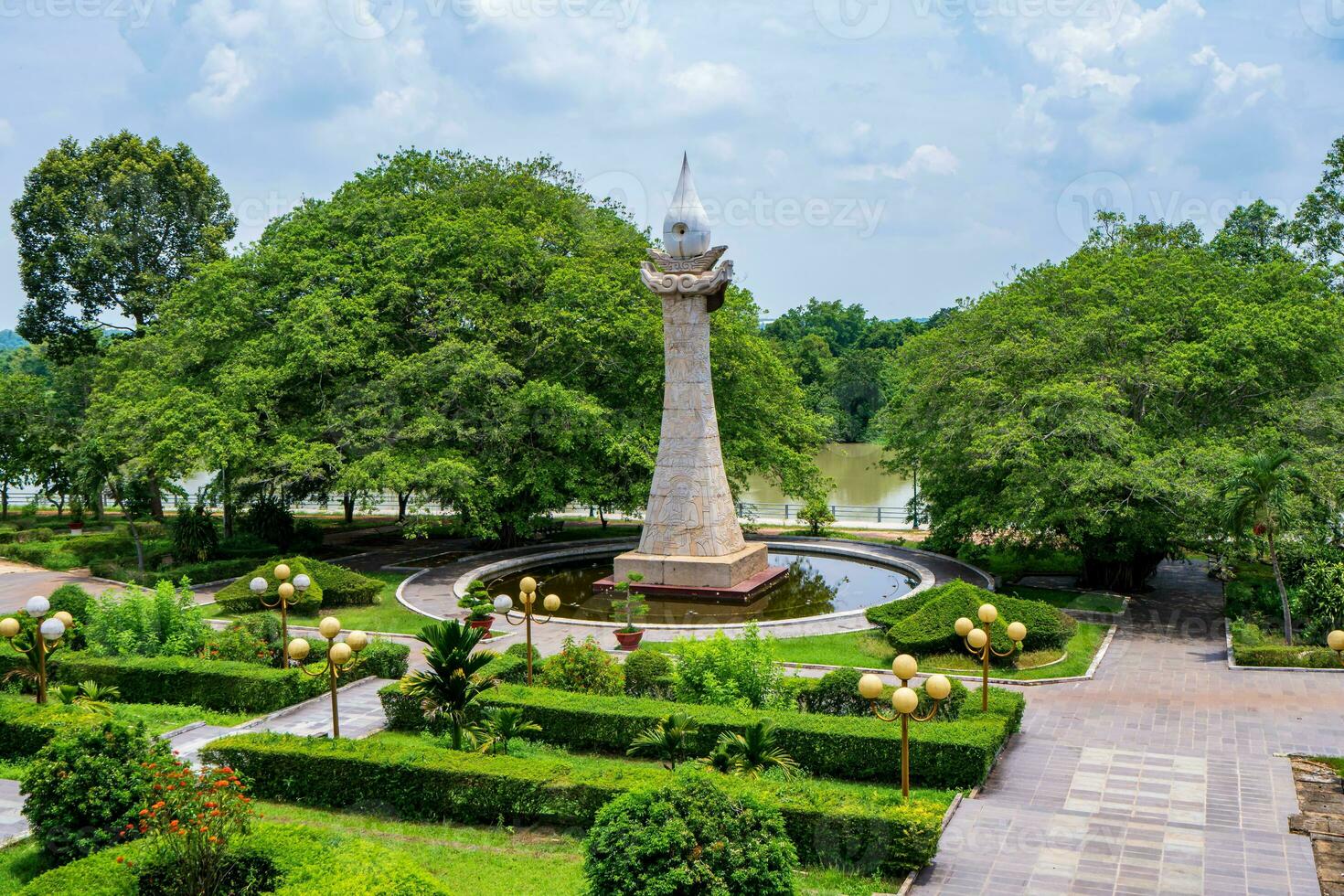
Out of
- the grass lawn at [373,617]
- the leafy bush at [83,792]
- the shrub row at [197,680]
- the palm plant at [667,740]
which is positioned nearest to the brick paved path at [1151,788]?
the palm plant at [667,740]

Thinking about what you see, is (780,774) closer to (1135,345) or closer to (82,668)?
(82,668)

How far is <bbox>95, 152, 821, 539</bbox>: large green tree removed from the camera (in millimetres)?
26188

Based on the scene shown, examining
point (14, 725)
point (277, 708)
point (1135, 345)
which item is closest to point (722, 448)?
point (1135, 345)

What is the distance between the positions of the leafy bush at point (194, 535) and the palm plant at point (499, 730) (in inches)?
667

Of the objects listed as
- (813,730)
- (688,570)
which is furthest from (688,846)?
(688,570)

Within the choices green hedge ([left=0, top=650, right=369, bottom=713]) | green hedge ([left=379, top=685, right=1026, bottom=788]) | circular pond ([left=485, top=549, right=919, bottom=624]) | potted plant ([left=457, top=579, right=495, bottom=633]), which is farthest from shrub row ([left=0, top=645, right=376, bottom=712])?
circular pond ([left=485, top=549, right=919, bottom=624])

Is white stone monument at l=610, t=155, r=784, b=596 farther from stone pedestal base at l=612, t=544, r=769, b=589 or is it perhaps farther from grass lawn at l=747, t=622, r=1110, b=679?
grass lawn at l=747, t=622, r=1110, b=679

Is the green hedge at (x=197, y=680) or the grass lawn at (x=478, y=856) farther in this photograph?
the green hedge at (x=197, y=680)

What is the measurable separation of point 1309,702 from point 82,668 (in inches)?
741

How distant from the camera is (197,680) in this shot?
16.0 m

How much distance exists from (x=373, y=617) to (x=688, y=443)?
7932 mm

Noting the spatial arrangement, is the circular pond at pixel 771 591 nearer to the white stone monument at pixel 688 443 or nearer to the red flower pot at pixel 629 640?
the white stone monument at pixel 688 443

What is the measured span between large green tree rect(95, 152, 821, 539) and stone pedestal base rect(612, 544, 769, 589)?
3.62 meters

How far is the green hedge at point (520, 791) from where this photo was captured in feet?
33.5
